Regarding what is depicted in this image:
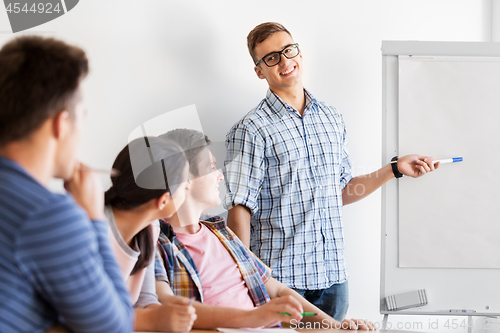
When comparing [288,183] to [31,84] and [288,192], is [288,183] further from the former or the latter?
[31,84]

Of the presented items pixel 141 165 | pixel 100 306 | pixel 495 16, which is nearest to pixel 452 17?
pixel 495 16

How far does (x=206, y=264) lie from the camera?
118 cm

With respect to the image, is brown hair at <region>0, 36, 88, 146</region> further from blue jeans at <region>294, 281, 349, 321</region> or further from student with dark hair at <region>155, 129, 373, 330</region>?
blue jeans at <region>294, 281, 349, 321</region>

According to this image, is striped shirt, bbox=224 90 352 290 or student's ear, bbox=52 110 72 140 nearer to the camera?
student's ear, bbox=52 110 72 140

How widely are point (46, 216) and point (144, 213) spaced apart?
40cm

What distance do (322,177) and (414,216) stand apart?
45 centimetres

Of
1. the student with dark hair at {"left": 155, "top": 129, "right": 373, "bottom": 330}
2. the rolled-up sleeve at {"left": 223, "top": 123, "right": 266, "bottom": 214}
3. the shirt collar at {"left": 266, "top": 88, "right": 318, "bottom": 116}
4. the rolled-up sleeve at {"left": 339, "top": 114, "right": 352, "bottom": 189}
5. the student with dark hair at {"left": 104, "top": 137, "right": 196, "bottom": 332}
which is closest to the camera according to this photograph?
the student with dark hair at {"left": 104, "top": 137, "right": 196, "bottom": 332}

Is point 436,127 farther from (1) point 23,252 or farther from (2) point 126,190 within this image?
(1) point 23,252

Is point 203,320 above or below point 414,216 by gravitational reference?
above

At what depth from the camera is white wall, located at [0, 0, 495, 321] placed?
5.28ft

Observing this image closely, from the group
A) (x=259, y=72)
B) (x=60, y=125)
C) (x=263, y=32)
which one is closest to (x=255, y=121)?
(x=259, y=72)

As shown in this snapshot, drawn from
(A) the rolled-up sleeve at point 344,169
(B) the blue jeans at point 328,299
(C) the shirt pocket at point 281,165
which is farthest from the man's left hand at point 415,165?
(B) the blue jeans at point 328,299

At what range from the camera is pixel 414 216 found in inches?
68.5

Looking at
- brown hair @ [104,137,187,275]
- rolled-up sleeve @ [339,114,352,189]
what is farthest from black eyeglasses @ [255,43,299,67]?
brown hair @ [104,137,187,275]
